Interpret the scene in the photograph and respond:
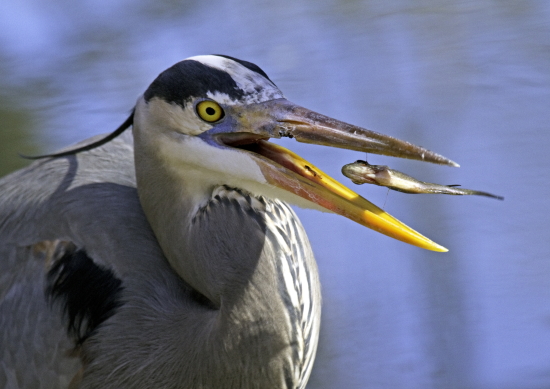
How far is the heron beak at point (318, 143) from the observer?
2094 millimetres

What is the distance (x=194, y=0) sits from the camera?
17.0ft

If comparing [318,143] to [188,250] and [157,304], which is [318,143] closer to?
[188,250]

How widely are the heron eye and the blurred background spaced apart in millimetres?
1191

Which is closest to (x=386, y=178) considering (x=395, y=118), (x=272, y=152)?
(x=272, y=152)

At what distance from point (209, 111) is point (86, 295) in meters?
0.64

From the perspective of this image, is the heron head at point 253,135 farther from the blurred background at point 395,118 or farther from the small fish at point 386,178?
the blurred background at point 395,118

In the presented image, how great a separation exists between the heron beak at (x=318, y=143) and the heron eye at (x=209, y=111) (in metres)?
0.05

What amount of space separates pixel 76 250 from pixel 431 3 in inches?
126

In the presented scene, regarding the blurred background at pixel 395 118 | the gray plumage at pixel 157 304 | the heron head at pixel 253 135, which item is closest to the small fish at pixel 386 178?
the heron head at pixel 253 135

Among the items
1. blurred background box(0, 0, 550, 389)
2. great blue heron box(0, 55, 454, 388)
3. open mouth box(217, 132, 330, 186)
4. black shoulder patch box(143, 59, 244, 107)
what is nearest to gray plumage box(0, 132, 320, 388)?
great blue heron box(0, 55, 454, 388)

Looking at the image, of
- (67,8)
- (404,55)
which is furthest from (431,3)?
(67,8)

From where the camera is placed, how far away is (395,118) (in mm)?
4062

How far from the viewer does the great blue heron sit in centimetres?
215

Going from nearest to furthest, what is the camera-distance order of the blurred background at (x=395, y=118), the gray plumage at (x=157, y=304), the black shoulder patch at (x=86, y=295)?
the gray plumage at (x=157, y=304), the black shoulder patch at (x=86, y=295), the blurred background at (x=395, y=118)
